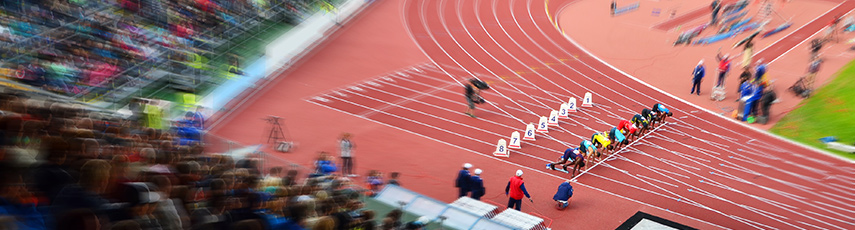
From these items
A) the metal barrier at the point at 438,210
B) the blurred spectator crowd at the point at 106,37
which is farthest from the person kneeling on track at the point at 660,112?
the blurred spectator crowd at the point at 106,37

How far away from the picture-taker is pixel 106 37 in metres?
21.4

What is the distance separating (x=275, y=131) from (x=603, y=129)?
9.08m

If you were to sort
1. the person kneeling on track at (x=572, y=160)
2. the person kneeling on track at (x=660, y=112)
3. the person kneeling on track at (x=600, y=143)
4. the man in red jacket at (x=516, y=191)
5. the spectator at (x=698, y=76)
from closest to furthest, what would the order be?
the man in red jacket at (x=516, y=191)
the person kneeling on track at (x=572, y=160)
the person kneeling on track at (x=600, y=143)
the person kneeling on track at (x=660, y=112)
the spectator at (x=698, y=76)

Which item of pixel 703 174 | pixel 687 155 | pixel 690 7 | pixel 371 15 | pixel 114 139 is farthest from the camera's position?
pixel 690 7

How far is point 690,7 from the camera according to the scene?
1423 inches

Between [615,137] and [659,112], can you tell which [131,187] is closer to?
[615,137]

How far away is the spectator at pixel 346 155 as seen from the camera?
1736 cm

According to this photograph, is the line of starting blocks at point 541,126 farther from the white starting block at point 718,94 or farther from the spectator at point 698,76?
the white starting block at point 718,94

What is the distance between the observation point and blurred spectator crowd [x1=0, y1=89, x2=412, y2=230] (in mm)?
8305

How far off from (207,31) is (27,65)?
622cm

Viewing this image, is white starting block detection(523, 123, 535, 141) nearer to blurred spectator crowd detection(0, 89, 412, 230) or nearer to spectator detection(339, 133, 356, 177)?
spectator detection(339, 133, 356, 177)

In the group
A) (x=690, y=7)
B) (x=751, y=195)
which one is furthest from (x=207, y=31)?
(x=690, y=7)

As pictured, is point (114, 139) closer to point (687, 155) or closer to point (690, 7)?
point (687, 155)

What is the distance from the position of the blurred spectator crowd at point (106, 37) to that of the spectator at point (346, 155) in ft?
20.8
